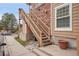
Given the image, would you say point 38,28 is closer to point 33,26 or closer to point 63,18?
point 33,26

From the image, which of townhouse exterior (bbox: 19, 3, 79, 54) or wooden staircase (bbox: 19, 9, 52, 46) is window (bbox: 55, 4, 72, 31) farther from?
wooden staircase (bbox: 19, 9, 52, 46)

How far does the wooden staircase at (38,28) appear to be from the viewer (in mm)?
5867

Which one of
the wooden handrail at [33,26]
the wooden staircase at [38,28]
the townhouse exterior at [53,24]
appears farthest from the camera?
the wooden handrail at [33,26]

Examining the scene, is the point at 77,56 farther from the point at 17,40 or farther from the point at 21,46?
the point at 17,40

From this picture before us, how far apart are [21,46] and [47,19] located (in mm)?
1715

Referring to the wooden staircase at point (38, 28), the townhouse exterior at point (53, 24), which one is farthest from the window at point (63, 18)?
the wooden staircase at point (38, 28)

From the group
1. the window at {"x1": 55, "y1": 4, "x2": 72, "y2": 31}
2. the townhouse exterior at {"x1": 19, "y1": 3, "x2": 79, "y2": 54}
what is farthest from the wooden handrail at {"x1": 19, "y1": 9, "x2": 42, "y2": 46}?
the window at {"x1": 55, "y1": 4, "x2": 72, "y2": 31}

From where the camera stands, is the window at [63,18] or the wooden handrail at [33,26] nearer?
the window at [63,18]

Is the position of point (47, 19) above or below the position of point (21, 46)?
above

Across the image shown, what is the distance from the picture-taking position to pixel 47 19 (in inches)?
265

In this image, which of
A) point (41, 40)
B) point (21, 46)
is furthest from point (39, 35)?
point (21, 46)

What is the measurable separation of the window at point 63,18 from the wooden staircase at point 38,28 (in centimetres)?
61

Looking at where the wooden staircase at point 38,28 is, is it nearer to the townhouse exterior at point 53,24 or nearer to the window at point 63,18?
the townhouse exterior at point 53,24

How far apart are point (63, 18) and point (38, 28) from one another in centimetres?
135
